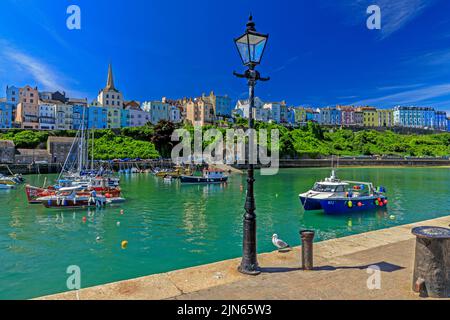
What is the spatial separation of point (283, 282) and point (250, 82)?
461 cm

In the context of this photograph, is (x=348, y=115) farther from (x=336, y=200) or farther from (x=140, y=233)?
(x=140, y=233)

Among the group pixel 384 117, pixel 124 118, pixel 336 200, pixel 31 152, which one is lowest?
pixel 336 200

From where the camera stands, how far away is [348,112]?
6654 inches

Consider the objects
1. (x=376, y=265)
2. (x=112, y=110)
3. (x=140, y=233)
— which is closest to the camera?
(x=376, y=265)

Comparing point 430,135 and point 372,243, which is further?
point 430,135

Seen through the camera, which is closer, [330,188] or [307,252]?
[307,252]

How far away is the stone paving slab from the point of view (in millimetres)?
5746

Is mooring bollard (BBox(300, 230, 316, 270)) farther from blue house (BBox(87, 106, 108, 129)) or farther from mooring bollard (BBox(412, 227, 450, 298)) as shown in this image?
blue house (BBox(87, 106, 108, 129))

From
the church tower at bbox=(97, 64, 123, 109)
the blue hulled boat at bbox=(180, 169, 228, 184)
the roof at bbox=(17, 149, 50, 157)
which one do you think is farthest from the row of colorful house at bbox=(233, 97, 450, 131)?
the blue hulled boat at bbox=(180, 169, 228, 184)

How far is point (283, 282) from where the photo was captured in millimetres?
6352

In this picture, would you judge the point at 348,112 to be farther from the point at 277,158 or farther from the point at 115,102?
the point at 115,102

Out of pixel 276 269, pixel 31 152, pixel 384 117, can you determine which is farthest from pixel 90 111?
pixel 384 117
